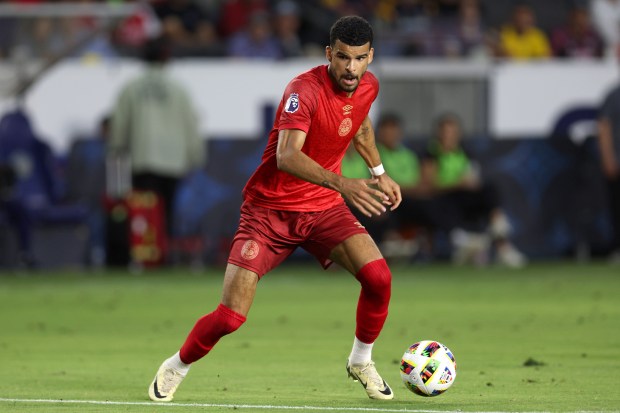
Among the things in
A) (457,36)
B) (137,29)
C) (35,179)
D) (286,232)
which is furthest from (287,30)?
(286,232)

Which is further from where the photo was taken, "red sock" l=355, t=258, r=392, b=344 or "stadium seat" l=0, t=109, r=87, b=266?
"stadium seat" l=0, t=109, r=87, b=266

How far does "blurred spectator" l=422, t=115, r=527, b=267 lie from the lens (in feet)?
65.5

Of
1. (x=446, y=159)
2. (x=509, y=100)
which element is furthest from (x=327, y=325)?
(x=509, y=100)

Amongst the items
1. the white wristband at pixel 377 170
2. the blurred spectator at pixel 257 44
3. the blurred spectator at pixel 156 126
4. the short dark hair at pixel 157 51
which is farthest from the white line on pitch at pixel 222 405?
the blurred spectator at pixel 257 44

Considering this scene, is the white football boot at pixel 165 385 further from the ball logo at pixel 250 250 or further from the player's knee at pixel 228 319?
the ball logo at pixel 250 250

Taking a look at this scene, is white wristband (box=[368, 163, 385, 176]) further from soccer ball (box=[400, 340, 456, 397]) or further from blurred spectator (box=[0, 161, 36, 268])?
blurred spectator (box=[0, 161, 36, 268])

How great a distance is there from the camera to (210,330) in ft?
26.8

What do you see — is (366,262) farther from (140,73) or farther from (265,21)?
(265,21)

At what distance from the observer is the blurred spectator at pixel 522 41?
23.6m

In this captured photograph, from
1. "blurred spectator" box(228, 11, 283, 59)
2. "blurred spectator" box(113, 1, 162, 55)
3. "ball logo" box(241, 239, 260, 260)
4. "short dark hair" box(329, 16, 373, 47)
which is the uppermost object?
"short dark hair" box(329, 16, 373, 47)

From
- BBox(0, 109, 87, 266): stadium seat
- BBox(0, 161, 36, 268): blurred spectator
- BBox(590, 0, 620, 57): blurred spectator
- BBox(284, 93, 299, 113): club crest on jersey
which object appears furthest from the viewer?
BBox(590, 0, 620, 57): blurred spectator

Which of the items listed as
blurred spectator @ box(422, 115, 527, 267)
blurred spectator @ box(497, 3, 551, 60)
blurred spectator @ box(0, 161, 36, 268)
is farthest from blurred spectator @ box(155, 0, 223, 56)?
blurred spectator @ box(497, 3, 551, 60)

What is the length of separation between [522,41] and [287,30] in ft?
13.2

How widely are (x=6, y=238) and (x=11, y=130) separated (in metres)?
1.47
